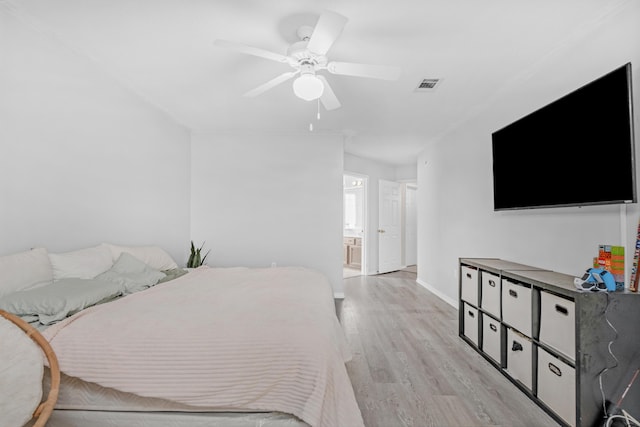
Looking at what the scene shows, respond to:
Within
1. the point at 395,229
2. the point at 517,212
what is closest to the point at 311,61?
the point at 517,212

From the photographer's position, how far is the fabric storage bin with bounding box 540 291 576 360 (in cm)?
165

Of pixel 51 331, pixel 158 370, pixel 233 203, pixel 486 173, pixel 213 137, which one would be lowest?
pixel 158 370

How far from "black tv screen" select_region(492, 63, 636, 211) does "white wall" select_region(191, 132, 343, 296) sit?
236 centimetres

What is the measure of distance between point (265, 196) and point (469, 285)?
118 inches

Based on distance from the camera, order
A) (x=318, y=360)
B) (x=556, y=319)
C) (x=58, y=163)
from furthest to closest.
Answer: (x=58, y=163) < (x=556, y=319) < (x=318, y=360)

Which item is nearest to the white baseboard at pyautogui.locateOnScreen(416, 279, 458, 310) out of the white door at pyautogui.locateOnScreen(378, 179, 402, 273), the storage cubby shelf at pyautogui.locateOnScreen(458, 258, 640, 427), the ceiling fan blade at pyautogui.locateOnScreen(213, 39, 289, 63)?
the white door at pyautogui.locateOnScreen(378, 179, 402, 273)

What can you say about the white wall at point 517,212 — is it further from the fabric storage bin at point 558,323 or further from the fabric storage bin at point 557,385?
the fabric storage bin at point 557,385

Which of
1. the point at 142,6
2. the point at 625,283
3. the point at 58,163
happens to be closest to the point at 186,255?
the point at 58,163

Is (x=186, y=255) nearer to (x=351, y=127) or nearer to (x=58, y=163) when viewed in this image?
(x=58, y=163)

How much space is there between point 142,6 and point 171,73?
90cm

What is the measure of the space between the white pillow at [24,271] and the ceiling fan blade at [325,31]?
215 centimetres

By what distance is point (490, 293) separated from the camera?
249 centimetres

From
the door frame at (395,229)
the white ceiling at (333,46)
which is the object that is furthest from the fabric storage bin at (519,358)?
the door frame at (395,229)

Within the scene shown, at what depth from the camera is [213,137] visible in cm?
452
